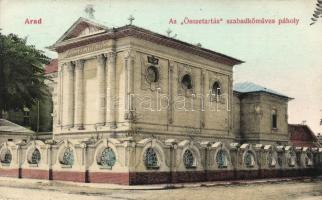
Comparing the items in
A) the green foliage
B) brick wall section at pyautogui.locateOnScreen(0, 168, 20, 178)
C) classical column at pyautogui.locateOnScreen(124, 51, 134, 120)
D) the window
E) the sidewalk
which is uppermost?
the green foliage

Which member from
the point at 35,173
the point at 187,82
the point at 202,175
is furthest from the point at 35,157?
the point at 187,82

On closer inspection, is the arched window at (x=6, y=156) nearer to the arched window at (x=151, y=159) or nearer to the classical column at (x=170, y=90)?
the classical column at (x=170, y=90)

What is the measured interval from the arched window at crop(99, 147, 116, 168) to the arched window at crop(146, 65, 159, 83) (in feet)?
25.1

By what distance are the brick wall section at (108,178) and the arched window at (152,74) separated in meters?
8.49

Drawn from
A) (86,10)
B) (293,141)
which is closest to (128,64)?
(86,10)

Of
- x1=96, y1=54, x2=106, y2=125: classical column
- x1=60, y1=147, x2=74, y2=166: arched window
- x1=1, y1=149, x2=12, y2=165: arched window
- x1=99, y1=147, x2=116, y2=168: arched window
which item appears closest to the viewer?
x1=99, y1=147, x2=116, y2=168: arched window

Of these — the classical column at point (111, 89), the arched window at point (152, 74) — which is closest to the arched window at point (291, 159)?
the arched window at point (152, 74)

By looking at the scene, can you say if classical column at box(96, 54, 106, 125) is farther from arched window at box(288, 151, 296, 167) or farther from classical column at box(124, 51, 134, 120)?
arched window at box(288, 151, 296, 167)

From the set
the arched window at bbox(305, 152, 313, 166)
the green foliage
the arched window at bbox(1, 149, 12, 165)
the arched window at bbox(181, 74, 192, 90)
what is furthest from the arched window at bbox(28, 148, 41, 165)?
the arched window at bbox(305, 152, 313, 166)

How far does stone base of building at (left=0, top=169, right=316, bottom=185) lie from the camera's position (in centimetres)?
2545

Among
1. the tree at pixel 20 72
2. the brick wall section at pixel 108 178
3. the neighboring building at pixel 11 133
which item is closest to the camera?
the brick wall section at pixel 108 178

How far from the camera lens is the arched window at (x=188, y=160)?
28.4 metres

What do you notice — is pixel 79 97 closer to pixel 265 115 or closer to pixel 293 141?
pixel 265 115

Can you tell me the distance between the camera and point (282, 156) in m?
37.2
